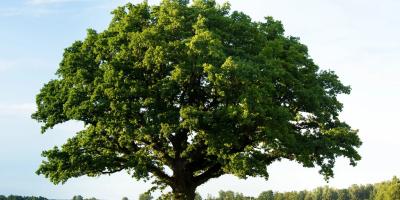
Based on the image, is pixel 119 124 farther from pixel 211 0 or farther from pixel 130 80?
pixel 211 0

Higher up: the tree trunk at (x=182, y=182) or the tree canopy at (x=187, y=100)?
the tree canopy at (x=187, y=100)

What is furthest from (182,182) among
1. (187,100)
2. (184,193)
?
(187,100)

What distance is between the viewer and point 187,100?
1460 inches

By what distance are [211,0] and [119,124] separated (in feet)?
42.1

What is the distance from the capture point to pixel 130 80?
3569 centimetres

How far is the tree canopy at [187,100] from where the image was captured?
34344 millimetres

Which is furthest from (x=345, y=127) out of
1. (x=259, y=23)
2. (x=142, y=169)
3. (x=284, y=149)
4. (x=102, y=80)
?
(x=102, y=80)

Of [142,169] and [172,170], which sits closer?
[142,169]

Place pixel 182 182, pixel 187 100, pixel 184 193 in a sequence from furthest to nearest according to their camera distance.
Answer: pixel 182 182
pixel 184 193
pixel 187 100

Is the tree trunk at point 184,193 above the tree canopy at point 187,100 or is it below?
below

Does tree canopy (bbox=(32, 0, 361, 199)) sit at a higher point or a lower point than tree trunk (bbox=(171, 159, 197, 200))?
higher

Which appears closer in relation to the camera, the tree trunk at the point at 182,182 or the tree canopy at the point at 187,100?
the tree canopy at the point at 187,100

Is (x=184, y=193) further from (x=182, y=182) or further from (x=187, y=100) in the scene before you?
(x=187, y=100)

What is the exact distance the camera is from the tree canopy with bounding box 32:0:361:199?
113 ft
